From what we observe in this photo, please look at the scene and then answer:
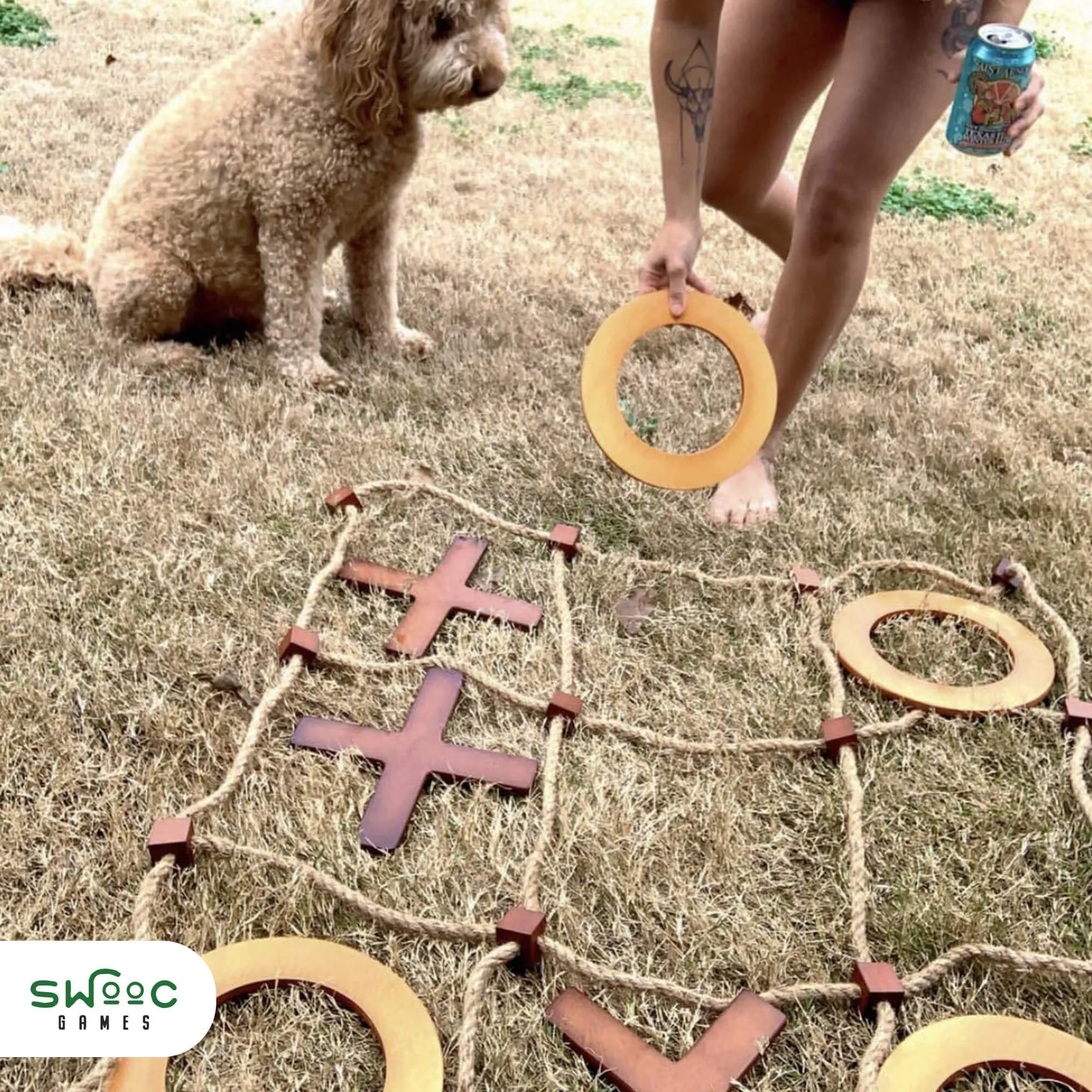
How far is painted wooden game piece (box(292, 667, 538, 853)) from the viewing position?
1.46 m

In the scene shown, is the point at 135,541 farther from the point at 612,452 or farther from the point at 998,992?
the point at 998,992

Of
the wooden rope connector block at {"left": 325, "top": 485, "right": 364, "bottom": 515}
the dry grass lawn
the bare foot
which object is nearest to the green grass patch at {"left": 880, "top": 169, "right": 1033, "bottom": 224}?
the dry grass lawn

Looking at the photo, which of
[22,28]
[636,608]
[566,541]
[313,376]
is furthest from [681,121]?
[22,28]

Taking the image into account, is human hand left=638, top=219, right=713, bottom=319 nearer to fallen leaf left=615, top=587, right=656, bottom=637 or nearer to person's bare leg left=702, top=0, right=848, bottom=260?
person's bare leg left=702, top=0, right=848, bottom=260

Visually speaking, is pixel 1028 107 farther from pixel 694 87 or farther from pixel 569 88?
pixel 569 88

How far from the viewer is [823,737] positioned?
1.61 m

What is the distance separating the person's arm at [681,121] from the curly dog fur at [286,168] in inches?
19.4

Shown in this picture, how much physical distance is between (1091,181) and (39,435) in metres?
4.51

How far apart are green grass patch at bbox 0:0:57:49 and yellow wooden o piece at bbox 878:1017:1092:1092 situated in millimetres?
6460

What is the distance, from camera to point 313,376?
262 cm

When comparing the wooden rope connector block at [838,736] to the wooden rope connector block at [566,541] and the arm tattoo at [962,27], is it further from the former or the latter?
the arm tattoo at [962,27]

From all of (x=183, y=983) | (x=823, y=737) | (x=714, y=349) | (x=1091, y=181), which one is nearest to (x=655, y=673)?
(x=823, y=737)

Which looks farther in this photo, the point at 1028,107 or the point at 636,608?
the point at 636,608

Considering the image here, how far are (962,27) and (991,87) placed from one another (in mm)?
225
